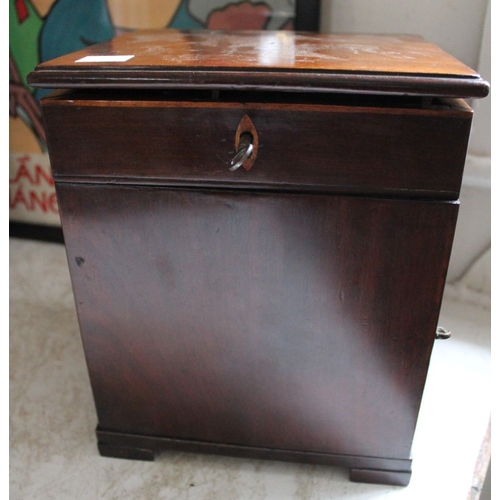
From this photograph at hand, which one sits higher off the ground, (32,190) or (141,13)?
(141,13)

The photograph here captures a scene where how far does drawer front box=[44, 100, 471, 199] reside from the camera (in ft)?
2.36

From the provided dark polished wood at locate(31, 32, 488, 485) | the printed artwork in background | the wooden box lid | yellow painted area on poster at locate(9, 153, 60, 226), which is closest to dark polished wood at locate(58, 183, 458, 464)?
dark polished wood at locate(31, 32, 488, 485)

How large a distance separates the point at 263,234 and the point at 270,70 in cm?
23

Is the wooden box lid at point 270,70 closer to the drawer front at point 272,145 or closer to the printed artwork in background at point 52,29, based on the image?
the drawer front at point 272,145

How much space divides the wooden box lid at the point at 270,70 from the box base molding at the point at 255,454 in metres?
0.62

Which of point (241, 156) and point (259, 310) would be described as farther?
point (259, 310)

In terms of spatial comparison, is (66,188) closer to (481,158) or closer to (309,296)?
(309,296)

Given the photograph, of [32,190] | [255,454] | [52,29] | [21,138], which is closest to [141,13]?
[52,29]

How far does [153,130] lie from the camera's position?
760mm

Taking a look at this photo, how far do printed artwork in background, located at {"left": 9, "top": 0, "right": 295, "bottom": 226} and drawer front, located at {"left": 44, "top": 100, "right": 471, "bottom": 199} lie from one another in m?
0.67

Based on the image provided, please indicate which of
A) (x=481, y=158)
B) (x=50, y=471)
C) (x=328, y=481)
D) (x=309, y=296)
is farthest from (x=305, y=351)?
(x=481, y=158)

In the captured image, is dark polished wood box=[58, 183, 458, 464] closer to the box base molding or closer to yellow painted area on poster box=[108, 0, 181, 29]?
the box base molding

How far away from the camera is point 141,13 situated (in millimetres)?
1385

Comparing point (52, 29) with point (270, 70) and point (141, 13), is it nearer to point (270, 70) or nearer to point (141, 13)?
point (141, 13)
